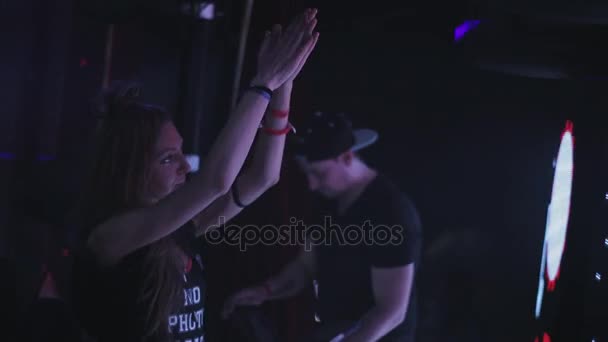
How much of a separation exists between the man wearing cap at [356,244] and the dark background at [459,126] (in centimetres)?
5

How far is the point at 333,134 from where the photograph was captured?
195 cm

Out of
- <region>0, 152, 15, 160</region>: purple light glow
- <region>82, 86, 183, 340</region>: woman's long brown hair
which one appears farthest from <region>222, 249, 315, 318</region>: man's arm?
<region>0, 152, 15, 160</region>: purple light glow

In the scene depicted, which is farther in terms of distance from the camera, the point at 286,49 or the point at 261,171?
the point at 261,171

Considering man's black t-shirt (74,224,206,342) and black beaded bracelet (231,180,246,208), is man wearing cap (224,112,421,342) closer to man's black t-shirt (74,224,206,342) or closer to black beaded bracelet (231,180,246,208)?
black beaded bracelet (231,180,246,208)

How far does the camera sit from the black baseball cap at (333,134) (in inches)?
76.2

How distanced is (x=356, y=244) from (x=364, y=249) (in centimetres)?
3

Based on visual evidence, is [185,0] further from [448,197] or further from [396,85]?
[448,197]

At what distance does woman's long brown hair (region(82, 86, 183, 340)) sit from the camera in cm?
123

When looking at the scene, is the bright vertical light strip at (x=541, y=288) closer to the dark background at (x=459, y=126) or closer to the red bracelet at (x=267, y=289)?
the dark background at (x=459, y=126)

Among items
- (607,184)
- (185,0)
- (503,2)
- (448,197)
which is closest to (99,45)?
(185,0)

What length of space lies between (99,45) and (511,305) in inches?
82.1

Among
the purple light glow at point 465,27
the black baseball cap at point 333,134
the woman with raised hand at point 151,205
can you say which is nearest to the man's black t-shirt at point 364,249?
the black baseball cap at point 333,134

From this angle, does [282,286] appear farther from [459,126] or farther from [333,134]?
[459,126]

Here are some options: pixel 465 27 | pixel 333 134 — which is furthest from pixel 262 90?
pixel 333 134
